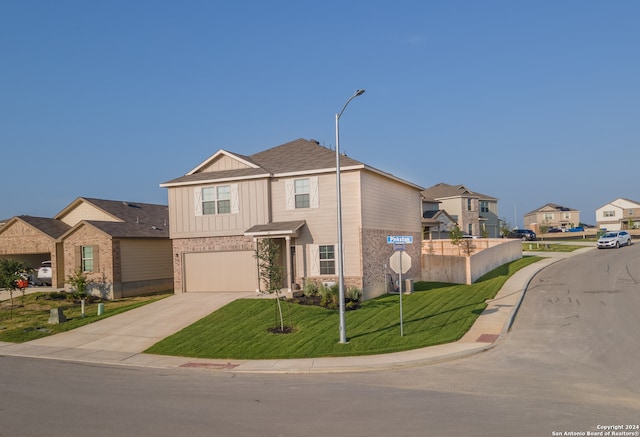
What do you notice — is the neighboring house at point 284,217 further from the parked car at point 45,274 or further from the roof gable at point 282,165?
the parked car at point 45,274

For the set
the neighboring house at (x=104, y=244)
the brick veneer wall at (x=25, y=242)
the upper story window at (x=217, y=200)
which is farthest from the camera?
the brick veneer wall at (x=25, y=242)

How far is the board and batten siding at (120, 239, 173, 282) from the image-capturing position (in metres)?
31.0

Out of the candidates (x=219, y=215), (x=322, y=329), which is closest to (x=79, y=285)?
(x=219, y=215)

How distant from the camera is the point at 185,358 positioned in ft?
55.8

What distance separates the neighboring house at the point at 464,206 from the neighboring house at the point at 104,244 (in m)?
36.8

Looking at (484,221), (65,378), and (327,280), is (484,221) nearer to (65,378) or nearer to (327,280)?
(327,280)

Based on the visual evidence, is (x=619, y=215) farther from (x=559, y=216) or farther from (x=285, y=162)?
Result: (x=285, y=162)

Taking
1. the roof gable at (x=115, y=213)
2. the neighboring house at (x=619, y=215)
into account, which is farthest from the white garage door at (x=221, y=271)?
the neighboring house at (x=619, y=215)

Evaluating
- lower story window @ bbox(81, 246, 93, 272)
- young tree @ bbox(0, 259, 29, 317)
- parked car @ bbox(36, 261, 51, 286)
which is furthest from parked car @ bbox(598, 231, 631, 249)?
young tree @ bbox(0, 259, 29, 317)

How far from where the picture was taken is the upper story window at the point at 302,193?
25.6 m

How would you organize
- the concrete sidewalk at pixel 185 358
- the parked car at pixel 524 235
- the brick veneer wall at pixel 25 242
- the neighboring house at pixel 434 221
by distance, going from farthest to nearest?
the parked car at pixel 524 235 → the neighboring house at pixel 434 221 → the brick veneer wall at pixel 25 242 → the concrete sidewalk at pixel 185 358

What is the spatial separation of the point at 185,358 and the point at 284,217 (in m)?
10.7

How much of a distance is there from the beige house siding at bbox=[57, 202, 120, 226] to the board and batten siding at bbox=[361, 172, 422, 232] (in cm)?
1789

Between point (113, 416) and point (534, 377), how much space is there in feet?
31.1
